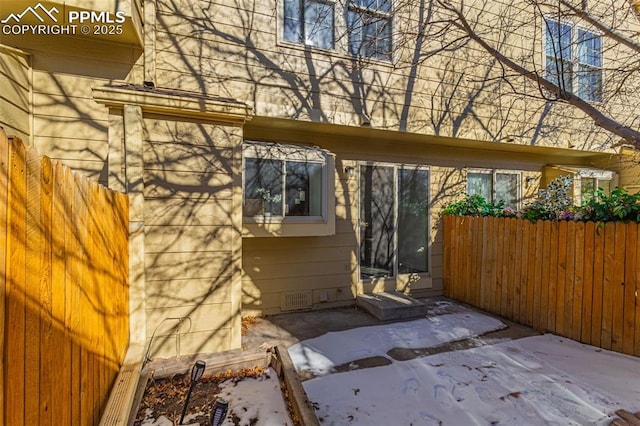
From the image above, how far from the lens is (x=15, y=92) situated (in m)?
3.12

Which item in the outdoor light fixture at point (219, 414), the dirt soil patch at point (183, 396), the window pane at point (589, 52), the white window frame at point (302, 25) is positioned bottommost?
the dirt soil patch at point (183, 396)

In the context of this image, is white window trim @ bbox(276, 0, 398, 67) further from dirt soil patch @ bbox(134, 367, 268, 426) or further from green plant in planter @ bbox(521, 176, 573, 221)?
dirt soil patch @ bbox(134, 367, 268, 426)

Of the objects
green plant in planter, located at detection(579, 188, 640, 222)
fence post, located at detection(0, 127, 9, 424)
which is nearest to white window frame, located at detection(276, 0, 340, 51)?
green plant in planter, located at detection(579, 188, 640, 222)

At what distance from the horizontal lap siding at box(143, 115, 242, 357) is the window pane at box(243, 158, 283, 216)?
101 centimetres

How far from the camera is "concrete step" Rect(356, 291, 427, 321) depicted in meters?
4.28

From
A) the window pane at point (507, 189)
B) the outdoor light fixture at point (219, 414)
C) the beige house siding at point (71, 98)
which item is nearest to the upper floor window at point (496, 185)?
the window pane at point (507, 189)

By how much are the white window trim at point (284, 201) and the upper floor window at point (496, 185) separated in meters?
3.15

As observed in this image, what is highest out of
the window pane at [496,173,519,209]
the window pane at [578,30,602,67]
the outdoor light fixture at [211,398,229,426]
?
the window pane at [578,30,602,67]

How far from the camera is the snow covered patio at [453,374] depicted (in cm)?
235

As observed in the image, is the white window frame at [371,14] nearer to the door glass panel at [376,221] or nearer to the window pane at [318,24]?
the window pane at [318,24]

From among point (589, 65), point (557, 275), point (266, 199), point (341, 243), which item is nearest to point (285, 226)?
point (266, 199)

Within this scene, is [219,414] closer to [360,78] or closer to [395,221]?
[395,221]

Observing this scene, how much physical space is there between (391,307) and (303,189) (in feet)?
6.81

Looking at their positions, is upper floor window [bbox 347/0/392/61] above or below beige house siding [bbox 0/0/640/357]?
above
